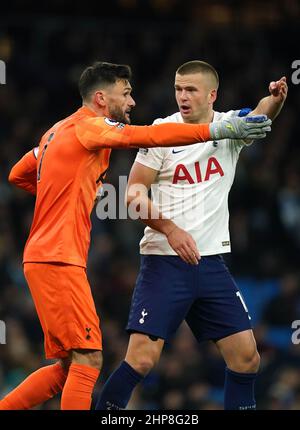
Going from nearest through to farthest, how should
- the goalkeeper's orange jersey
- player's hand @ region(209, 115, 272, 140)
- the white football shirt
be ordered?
player's hand @ region(209, 115, 272, 140)
the goalkeeper's orange jersey
the white football shirt

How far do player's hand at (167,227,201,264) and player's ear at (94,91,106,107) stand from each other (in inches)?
31.6

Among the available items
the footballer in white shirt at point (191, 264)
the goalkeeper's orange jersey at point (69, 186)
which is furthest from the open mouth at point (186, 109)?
the goalkeeper's orange jersey at point (69, 186)

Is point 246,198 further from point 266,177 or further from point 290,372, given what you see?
point 290,372

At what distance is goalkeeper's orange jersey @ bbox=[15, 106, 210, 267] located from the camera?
221 inches

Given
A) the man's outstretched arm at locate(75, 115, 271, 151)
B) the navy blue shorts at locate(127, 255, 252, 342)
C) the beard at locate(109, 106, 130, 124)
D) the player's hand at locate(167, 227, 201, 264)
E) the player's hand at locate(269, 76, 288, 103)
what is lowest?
the navy blue shorts at locate(127, 255, 252, 342)

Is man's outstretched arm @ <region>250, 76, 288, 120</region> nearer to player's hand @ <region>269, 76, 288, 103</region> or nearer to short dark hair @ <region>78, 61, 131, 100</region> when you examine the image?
player's hand @ <region>269, 76, 288, 103</region>

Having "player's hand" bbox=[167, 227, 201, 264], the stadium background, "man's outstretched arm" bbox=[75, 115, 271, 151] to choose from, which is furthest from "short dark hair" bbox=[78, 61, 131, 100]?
the stadium background

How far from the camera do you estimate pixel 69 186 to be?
18.7 feet

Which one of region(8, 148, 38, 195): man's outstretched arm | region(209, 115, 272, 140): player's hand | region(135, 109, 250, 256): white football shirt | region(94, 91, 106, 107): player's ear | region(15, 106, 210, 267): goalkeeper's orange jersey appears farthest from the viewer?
region(8, 148, 38, 195): man's outstretched arm

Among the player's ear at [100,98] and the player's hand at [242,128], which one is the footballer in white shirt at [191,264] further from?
the player's hand at [242,128]

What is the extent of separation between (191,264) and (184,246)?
215mm
